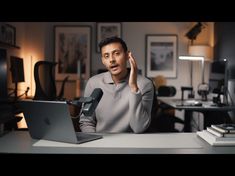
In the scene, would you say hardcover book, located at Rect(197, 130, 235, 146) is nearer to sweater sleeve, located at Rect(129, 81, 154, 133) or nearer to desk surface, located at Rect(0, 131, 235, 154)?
desk surface, located at Rect(0, 131, 235, 154)

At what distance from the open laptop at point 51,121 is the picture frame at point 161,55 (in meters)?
4.32

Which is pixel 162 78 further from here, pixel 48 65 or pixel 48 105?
pixel 48 105

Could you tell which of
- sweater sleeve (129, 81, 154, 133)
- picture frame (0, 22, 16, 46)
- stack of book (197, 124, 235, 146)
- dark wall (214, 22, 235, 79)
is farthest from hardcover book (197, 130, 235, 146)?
picture frame (0, 22, 16, 46)

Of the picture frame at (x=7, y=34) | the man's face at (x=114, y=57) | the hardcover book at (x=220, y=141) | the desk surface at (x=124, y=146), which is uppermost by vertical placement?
the picture frame at (x=7, y=34)

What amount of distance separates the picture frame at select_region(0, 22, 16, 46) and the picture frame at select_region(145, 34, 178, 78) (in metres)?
2.25

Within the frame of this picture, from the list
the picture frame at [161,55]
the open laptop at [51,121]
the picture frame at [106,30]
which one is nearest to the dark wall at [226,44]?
the picture frame at [161,55]

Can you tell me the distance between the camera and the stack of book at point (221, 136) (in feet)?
4.25

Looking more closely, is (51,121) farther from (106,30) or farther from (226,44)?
(106,30)

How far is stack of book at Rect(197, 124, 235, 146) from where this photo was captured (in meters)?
1.30

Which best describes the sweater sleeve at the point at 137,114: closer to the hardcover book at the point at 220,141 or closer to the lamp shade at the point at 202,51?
the hardcover book at the point at 220,141

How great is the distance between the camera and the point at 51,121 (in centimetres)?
131

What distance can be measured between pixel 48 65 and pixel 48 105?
2.63m
